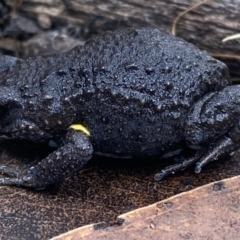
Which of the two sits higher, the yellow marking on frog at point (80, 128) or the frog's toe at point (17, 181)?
the yellow marking on frog at point (80, 128)

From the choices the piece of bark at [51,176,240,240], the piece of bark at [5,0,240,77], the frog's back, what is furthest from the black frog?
the piece of bark at [5,0,240,77]

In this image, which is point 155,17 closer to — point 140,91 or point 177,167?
point 140,91

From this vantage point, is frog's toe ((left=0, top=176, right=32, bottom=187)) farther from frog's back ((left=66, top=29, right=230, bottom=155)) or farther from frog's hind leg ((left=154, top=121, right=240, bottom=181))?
frog's hind leg ((left=154, top=121, right=240, bottom=181))

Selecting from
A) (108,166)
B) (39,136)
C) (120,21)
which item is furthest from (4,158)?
(120,21)

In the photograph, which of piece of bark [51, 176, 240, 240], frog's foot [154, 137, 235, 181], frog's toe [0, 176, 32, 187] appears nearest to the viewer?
piece of bark [51, 176, 240, 240]

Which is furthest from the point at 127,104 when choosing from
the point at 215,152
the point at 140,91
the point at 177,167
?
the point at 215,152

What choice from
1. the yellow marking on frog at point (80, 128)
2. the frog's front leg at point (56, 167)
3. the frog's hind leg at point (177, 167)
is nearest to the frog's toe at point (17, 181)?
the frog's front leg at point (56, 167)

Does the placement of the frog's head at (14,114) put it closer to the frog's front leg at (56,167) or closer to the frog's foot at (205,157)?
the frog's front leg at (56,167)
